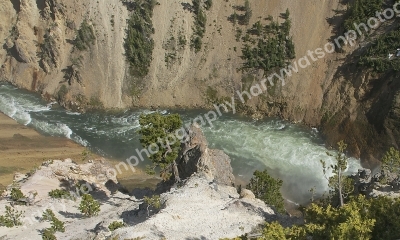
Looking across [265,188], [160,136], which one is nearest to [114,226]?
[160,136]

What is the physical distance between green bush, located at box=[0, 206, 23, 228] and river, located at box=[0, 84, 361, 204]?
2155cm

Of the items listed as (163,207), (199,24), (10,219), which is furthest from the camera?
(199,24)

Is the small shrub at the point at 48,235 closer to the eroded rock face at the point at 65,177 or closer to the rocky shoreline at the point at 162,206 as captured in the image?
the rocky shoreline at the point at 162,206

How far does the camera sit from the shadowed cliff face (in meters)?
53.9

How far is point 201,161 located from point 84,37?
4426cm

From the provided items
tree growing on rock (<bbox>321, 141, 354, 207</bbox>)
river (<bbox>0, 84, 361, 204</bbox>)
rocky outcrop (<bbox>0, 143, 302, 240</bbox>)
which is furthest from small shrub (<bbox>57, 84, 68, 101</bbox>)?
tree growing on rock (<bbox>321, 141, 354, 207</bbox>)

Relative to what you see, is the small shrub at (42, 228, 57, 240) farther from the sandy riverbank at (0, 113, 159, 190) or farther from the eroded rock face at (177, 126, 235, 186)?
the sandy riverbank at (0, 113, 159, 190)

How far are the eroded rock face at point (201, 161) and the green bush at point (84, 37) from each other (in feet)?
123

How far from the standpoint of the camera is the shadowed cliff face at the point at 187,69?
53884 millimetres

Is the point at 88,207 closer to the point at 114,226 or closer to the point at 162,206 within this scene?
the point at 114,226

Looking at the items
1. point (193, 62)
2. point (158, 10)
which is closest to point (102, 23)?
point (158, 10)

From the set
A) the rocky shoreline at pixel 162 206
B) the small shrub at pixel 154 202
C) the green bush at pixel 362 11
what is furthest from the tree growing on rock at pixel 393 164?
the green bush at pixel 362 11

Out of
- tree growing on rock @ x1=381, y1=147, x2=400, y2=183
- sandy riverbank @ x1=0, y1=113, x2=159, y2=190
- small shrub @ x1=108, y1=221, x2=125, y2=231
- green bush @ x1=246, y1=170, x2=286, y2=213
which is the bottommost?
sandy riverbank @ x1=0, y1=113, x2=159, y2=190

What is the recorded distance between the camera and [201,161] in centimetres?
3728
